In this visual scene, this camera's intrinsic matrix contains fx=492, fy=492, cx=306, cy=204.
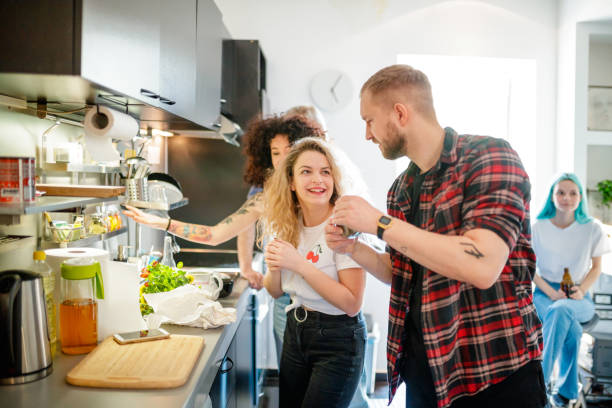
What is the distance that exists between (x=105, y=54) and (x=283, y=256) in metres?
0.89

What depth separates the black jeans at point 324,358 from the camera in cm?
172

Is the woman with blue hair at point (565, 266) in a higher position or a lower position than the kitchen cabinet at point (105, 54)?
lower

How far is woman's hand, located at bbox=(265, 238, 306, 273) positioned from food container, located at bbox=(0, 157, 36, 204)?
2.67 feet

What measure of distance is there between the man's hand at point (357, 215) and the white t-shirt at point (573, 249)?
2517 mm

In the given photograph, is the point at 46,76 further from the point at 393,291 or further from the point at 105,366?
the point at 393,291

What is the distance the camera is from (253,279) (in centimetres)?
252

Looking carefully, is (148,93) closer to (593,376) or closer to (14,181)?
(14,181)

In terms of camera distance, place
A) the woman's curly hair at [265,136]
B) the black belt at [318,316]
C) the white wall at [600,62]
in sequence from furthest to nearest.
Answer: the white wall at [600,62]
the woman's curly hair at [265,136]
the black belt at [318,316]

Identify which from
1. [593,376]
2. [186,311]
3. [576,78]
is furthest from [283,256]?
[576,78]

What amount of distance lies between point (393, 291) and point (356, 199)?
14.3 inches

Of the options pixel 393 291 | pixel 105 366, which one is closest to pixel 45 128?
pixel 105 366

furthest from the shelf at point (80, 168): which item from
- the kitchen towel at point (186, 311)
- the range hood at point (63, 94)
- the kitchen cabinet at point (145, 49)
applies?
the kitchen towel at point (186, 311)

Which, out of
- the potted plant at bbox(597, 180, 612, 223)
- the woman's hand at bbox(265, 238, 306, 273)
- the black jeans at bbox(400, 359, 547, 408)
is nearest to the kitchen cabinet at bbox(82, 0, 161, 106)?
the woman's hand at bbox(265, 238, 306, 273)

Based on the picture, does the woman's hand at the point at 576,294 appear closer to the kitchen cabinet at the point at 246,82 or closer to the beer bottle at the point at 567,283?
the beer bottle at the point at 567,283
